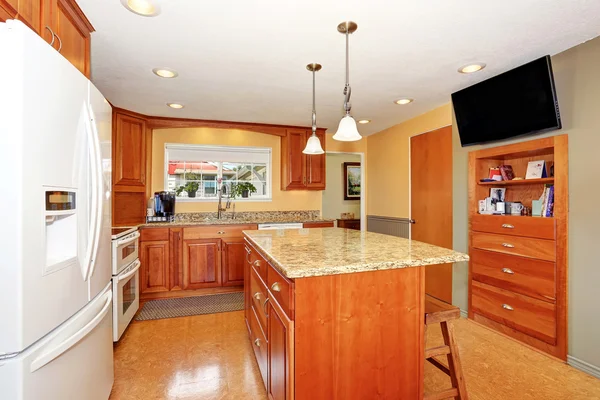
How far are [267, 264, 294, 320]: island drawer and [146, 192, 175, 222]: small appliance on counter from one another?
2.67 meters

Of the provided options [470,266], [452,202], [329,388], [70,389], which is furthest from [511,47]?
[70,389]

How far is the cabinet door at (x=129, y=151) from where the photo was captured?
11.0 ft

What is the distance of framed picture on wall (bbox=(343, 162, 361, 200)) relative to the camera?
6027 millimetres

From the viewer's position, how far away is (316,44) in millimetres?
1996

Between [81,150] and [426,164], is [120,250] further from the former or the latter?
[426,164]

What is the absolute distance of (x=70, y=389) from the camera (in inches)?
46.1

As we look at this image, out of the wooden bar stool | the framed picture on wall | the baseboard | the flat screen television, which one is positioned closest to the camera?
the wooden bar stool

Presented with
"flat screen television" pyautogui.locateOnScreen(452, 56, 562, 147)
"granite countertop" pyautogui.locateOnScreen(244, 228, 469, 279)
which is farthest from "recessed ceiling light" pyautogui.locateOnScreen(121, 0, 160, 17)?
"flat screen television" pyautogui.locateOnScreen(452, 56, 562, 147)

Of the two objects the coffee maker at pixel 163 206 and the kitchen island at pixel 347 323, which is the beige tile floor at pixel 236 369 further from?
the coffee maker at pixel 163 206

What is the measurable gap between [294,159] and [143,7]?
9.45ft

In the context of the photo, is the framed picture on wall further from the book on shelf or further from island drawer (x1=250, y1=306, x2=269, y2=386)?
island drawer (x1=250, y1=306, x2=269, y2=386)

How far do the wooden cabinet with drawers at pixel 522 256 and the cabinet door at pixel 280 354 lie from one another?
6.92 feet

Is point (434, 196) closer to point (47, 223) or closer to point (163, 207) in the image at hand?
point (163, 207)

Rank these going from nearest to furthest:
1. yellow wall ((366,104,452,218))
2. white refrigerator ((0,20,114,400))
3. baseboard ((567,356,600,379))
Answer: white refrigerator ((0,20,114,400))
baseboard ((567,356,600,379))
yellow wall ((366,104,452,218))
